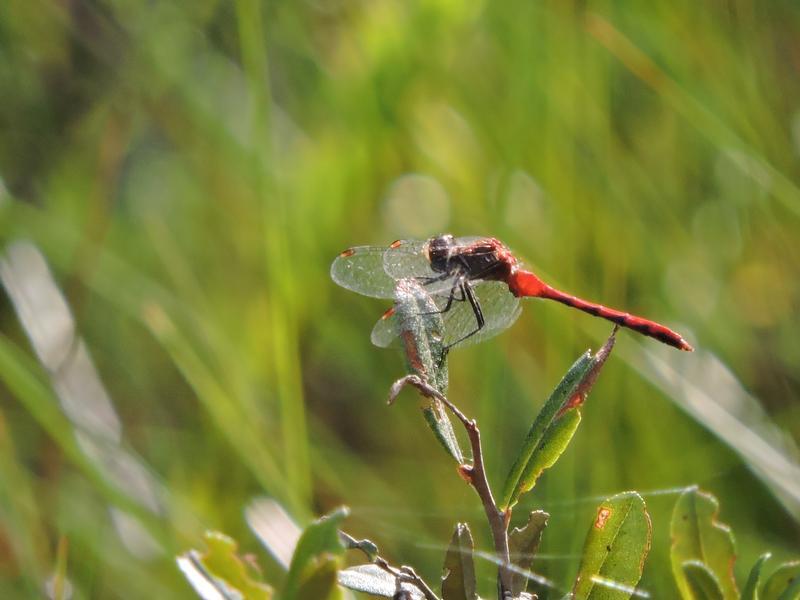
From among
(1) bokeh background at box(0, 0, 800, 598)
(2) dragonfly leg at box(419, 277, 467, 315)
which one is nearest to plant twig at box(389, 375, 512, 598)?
(1) bokeh background at box(0, 0, 800, 598)

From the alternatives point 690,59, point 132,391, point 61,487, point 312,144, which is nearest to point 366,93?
point 312,144

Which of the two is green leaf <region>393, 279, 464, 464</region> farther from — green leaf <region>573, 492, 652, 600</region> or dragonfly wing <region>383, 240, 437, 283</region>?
dragonfly wing <region>383, 240, 437, 283</region>

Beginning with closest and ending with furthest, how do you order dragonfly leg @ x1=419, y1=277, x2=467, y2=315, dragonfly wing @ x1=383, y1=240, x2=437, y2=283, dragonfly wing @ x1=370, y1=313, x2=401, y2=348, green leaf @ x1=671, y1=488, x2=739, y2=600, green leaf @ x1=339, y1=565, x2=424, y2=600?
green leaf @ x1=339, y1=565, x2=424, y2=600, green leaf @ x1=671, y1=488, x2=739, y2=600, dragonfly wing @ x1=370, y1=313, x2=401, y2=348, dragonfly leg @ x1=419, y1=277, x2=467, y2=315, dragonfly wing @ x1=383, y1=240, x2=437, y2=283

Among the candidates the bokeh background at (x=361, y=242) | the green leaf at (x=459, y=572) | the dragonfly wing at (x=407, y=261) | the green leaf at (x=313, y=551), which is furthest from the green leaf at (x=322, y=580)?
the dragonfly wing at (x=407, y=261)

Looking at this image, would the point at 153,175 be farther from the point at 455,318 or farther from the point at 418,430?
the point at 455,318

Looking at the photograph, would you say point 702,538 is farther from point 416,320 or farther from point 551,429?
point 416,320
